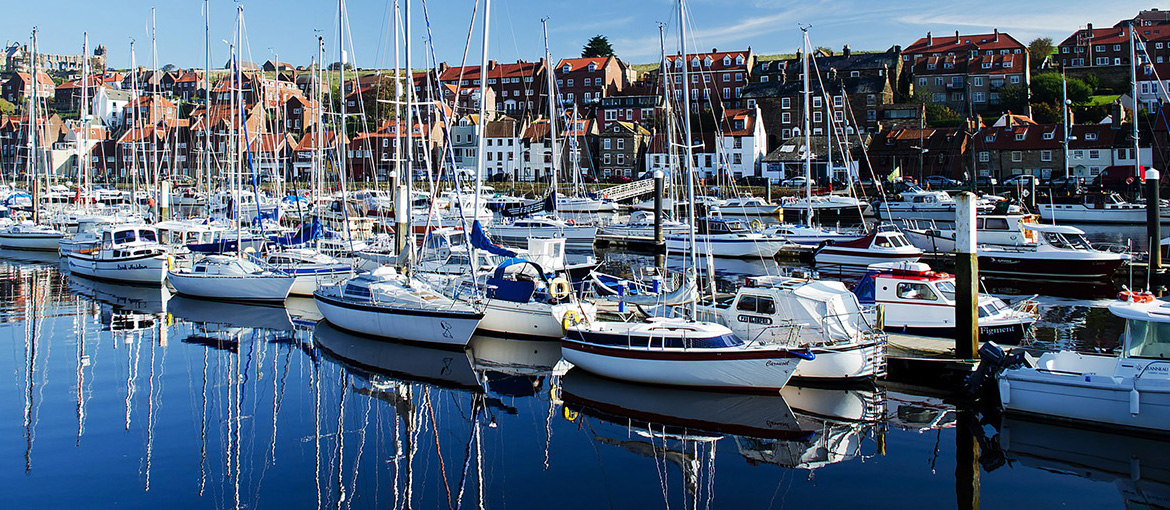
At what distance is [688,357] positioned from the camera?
54.7 ft

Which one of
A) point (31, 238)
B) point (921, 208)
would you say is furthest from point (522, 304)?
point (921, 208)

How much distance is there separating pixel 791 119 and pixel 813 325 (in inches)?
3054

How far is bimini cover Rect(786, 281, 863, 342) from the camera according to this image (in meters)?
17.8

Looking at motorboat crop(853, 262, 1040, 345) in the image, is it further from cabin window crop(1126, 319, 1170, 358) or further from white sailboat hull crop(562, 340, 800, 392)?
cabin window crop(1126, 319, 1170, 358)

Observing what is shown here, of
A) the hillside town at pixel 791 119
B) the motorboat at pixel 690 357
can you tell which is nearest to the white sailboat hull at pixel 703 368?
the motorboat at pixel 690 357

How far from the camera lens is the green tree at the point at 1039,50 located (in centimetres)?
11242

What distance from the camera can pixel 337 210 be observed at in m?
54.4

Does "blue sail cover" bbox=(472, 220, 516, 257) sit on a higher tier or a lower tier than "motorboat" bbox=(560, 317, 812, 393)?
higher

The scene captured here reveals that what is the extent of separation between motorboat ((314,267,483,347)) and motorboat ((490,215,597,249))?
23.3 m

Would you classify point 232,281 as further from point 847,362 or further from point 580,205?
point 580,205

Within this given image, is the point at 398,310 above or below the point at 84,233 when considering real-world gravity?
below

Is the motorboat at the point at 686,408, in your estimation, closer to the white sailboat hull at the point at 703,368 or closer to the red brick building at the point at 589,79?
the white sailboat hull at the point at 703,368

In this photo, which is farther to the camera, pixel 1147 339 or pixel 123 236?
pixel 123 236

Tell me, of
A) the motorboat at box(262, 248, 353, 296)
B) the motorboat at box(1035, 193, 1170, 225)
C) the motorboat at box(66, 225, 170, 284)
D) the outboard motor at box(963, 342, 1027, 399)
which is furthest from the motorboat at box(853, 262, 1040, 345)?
the motorboat at box(1035, 193, 1170, 225)
